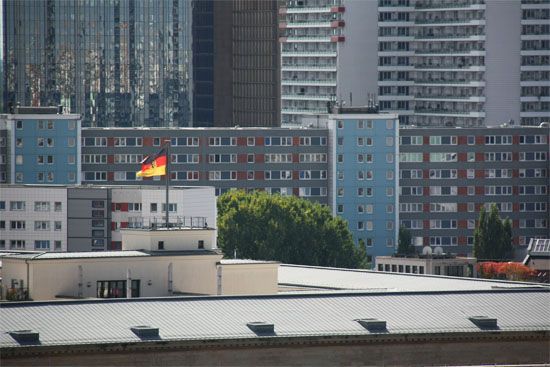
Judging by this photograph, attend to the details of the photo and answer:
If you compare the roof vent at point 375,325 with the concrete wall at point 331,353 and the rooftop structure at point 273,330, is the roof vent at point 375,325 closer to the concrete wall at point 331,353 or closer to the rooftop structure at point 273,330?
the rooftop structure at point 273,330

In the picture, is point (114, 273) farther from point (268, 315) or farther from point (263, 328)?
point (263, 328)

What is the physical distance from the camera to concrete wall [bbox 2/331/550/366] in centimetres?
12081

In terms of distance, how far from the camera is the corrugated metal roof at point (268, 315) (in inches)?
4867

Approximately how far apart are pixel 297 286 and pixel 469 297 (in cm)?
2506

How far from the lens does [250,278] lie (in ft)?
499

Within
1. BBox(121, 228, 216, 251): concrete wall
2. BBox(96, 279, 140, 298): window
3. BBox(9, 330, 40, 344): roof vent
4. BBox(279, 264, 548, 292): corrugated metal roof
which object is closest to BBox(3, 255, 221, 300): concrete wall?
BBox(96, 279, 140, 298): window

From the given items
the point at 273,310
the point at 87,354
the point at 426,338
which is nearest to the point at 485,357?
the point at 426,338

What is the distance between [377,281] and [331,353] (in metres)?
39.0

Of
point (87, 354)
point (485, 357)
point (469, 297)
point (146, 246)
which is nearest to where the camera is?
point (87, 354)

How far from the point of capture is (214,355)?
122750 mm

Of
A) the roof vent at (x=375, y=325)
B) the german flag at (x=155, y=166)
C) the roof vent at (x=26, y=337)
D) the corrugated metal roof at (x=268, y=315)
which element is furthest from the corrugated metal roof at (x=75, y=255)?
the roof vent at (x=375, y=325)

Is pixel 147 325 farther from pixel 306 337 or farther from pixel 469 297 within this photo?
pixel 469 297

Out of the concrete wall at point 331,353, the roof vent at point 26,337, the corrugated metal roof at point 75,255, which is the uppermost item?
the corrugated metal roof at point 75,255

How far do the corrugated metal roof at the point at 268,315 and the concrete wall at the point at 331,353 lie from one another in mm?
792
